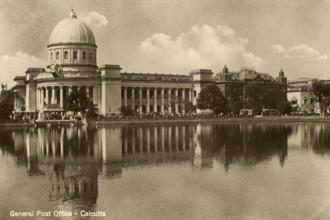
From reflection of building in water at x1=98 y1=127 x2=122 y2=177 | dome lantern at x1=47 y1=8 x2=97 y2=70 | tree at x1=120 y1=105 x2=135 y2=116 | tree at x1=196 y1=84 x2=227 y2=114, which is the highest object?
dome lantern at x1=47 y1=8 x2=97 y2=70

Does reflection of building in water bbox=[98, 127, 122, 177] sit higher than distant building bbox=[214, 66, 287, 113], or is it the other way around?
distant building bbox=[214, 66, 287, 113]

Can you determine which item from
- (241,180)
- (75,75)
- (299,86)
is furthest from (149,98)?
(241,180)

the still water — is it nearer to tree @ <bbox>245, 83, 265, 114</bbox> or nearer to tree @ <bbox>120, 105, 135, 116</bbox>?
tree @ <bbox>120, 105, 135, 116</bbox>

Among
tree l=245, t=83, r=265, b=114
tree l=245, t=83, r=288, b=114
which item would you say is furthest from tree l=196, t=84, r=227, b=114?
tree l=245, t=83, r=288, b=114

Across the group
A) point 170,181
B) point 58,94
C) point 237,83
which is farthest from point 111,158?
point 237,83

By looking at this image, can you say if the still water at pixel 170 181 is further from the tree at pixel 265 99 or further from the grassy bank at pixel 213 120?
the tree at pixel 265 99

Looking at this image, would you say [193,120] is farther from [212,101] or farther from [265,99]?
[265,99]

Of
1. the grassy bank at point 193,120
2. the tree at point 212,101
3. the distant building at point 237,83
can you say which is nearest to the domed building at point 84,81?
the distant building at point 237,83

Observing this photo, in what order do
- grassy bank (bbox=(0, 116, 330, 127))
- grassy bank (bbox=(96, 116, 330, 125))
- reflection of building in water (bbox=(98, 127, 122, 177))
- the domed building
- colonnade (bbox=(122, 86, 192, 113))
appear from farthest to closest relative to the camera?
colonnade (bbox=(122, 86, 192, 113)) → the domed building → grassy bank (bbox=(96, 116, 330, 125)) → grassy bank (bbox=(0, 116, 330, 127)) → reflection of building in water (bbox=(98, 127, 122, 177))
